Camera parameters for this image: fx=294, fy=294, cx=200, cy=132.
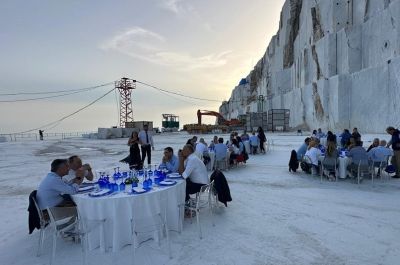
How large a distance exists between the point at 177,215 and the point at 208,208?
138 centimetres

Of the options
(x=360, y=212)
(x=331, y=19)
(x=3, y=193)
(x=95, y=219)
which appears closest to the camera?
(x=95, y=219)

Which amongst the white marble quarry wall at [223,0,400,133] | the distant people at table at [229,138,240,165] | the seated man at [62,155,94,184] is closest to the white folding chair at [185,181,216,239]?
the seated man at [62,155,94,184]

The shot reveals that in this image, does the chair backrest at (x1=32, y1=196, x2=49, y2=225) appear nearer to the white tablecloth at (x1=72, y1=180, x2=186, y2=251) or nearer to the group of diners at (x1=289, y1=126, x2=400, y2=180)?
the white tablecloth at (x1=72, y1=180, x2=186, y2=251)

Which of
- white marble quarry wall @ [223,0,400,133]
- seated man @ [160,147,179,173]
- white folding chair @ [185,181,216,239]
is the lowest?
white folding chair @ [185,181,216,239]

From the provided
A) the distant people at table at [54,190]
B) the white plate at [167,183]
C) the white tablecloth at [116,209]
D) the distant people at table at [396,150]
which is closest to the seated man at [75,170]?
the distant people at table at [54,190]

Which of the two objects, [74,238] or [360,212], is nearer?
[74,238]

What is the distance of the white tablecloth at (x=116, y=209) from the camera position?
3893 mm

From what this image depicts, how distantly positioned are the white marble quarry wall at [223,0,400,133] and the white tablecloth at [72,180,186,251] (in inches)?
868

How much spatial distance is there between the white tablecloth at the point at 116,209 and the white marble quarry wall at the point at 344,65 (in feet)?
72.3

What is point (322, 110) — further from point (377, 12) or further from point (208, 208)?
point (208, 208)

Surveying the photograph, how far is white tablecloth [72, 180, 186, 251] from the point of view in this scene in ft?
12.8

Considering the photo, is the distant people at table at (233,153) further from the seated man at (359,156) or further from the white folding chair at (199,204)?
the white folding chair at (199,204)

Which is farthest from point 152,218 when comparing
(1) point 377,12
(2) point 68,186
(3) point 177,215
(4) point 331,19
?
(4) point 331,19

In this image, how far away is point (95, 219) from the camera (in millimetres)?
3926
